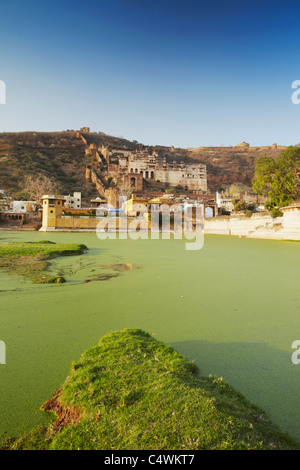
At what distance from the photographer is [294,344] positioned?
12.8 ft

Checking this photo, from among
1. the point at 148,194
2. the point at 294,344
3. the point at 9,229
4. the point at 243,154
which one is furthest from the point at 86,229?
the point at 243,154

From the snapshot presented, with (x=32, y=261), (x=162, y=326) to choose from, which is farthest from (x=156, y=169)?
(x=162, y=326)

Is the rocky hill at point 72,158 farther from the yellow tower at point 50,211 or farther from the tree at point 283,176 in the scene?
the tree at point 283,176

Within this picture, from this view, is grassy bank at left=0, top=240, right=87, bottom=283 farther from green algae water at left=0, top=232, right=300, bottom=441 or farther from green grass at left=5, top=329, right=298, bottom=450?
green grass at left=5, top=329, right=298, bottom=450

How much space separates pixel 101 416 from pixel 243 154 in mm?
120519

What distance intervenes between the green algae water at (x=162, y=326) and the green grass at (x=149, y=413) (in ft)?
0.81

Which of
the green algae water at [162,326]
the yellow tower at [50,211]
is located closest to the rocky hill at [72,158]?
the yellow tower at [50,211]

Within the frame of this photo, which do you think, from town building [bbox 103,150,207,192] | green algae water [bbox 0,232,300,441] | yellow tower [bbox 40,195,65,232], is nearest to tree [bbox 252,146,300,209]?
green algae water [bbox 0,232,300,441]

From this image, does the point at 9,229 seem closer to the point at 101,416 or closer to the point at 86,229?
the point at 86,229

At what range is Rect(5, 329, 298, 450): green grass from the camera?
1.84 m

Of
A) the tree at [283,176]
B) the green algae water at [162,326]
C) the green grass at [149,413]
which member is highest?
the tree at [283,176]

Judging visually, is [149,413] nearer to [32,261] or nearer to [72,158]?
[32,261]

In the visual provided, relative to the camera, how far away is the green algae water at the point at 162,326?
2699mm

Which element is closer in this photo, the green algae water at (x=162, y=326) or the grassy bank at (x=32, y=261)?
the green algae water at (x=162, y=326)
